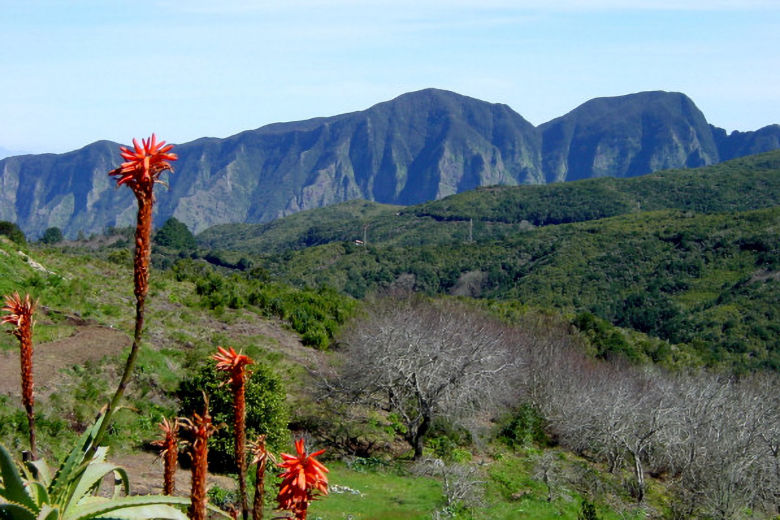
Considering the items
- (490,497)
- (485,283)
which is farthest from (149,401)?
(485,283)

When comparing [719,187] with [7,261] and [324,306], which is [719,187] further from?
[7,261]

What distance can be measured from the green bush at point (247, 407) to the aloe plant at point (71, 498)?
1040 cm

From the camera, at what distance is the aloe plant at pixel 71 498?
10.3ft

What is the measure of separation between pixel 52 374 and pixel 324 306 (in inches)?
686

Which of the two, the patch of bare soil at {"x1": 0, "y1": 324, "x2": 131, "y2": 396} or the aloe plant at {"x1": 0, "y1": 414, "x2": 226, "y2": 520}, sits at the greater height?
the aloe plant at {"x1": 0, "y1": 414, "x2": 226, "y2": 520}

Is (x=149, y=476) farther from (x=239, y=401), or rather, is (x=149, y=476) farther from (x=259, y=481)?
(x=239, y=401)

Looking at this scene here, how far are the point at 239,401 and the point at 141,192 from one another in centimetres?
102

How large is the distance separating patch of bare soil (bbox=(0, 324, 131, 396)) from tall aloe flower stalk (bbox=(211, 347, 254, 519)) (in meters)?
12.2

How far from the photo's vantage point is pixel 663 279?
61.5 meters

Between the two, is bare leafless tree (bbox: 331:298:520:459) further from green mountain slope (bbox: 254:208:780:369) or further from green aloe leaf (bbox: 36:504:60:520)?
green mountain slope (bbox: 254:208:780:369)

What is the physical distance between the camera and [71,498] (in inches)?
135

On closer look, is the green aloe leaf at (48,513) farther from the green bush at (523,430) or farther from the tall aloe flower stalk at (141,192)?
the green bush at (523,430)

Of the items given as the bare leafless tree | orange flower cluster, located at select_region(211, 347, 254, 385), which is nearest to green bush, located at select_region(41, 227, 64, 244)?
the bare leafless tree

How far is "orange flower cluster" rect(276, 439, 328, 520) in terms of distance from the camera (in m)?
3.01
